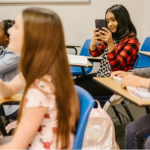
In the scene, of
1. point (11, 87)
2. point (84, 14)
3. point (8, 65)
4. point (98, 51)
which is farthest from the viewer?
point (84, 14)

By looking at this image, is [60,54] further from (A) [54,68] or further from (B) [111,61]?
(B) [111,61]

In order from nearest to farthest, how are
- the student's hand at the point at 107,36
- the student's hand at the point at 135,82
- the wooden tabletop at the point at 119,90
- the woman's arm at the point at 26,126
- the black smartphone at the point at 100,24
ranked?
1. the woman's arm at the point at 26,126
2. the wooden tabletop at the point at 119,90
3. the student's hand at the point at 135,82
4. the student's hand at the point at 107,36
5. the black smartphone at the point at 100,24

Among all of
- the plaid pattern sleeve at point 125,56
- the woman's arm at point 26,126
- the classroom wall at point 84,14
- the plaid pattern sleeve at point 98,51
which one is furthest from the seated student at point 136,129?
the classroom wall at point 84,14

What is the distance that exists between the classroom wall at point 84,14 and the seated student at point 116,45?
1596 mm

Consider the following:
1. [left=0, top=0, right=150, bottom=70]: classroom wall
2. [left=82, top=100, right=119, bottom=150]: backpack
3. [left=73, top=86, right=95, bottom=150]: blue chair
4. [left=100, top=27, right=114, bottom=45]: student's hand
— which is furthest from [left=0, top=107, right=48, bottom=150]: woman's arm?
[left=0, top=0, right=150, bottom=70]: classroom wall

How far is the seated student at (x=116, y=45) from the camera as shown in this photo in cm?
180

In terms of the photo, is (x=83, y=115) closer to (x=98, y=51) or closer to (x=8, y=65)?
(x=8, y=65)

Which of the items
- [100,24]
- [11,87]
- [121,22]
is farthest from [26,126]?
[121,22]

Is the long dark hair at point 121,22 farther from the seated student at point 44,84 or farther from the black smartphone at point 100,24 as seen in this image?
the seated student at point 44,84

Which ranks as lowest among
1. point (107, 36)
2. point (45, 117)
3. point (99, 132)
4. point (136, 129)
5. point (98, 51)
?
point (99, 132)

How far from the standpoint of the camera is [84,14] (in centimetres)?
368

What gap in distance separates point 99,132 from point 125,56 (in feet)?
2.07

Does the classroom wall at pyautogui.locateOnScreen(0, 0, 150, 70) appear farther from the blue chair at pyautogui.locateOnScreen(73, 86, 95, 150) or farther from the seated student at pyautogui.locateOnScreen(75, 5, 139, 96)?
the blue chair at pyautogui.locateOnScreen(73, 86, 95, 150)

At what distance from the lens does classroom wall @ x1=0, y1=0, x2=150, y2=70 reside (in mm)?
3629
